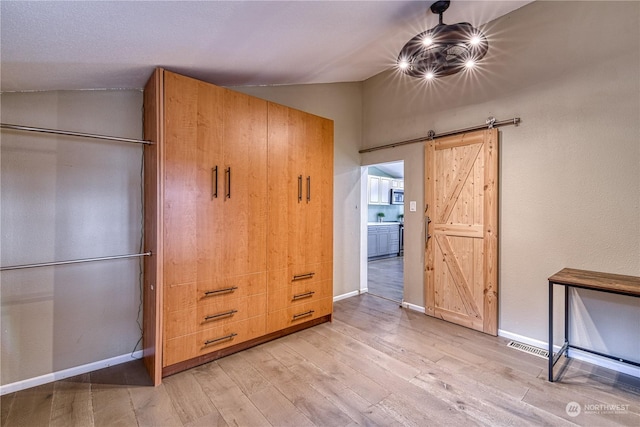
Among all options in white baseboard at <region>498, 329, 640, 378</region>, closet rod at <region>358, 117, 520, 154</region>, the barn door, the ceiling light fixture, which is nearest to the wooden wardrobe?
the ceiling light fixture

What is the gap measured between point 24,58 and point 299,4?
1641mm

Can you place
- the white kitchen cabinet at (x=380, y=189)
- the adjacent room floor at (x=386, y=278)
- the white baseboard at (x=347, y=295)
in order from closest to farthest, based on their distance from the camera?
the white baseboard at (x=347, y=295), the adjacent room floor at (x=386, y=278), the white kitchen cabinet at (x=380, y=189)

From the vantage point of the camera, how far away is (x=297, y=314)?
2943 mm

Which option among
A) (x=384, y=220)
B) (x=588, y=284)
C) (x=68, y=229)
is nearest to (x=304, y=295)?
(x=68, y=229)

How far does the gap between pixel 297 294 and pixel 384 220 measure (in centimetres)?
589

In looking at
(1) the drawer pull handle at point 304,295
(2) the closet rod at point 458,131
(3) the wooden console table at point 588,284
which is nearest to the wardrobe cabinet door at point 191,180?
(1) the drawer pull handle at point 304,295

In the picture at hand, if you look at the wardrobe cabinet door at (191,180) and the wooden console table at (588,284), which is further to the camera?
the wardrobe cabinet door at (191,180)

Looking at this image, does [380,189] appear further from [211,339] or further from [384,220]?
[211,339]

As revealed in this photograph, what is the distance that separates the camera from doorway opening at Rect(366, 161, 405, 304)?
662cm

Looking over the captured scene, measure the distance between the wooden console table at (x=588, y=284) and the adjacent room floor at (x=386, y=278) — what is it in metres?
1.95

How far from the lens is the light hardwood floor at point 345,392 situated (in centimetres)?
179

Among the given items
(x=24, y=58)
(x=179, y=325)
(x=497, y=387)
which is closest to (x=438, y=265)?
(x=497, y=387)

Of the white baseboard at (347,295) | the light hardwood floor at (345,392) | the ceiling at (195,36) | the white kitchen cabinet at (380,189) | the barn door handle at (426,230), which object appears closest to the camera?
the ceiling at (195,36)

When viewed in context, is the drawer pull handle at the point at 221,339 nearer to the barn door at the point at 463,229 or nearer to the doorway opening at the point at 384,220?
the barn door at the point at 463,229
